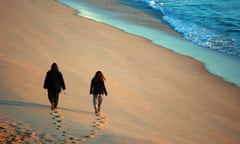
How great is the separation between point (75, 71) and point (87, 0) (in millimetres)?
17556

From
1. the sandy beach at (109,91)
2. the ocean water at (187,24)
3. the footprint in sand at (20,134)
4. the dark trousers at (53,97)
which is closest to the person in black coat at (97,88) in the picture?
the sandy beach at (109,91)

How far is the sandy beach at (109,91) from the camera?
31.5 feet

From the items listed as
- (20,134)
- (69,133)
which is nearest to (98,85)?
(69,133)

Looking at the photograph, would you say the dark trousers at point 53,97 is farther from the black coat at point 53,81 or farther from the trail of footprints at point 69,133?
the trail of footprints at point 69,133

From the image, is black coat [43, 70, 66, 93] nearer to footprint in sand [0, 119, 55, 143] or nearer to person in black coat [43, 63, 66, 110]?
person in black coat [43, 63, 66, 110]

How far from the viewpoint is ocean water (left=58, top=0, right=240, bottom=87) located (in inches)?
768

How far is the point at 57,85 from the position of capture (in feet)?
34.8

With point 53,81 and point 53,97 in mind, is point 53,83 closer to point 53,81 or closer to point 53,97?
point 53,81

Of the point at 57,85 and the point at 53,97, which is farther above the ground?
the point at 57,85

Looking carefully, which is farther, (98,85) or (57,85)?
(98,85)

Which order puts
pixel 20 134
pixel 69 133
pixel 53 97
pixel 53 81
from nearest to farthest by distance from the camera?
1. pixel 20 134
2. pixel 69 133
3. pixel 53 81
4. pixel 53 97

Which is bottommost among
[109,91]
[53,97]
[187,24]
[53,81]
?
[53,97]

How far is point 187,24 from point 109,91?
15200 mm

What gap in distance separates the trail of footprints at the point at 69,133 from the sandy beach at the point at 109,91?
0.02 metres
